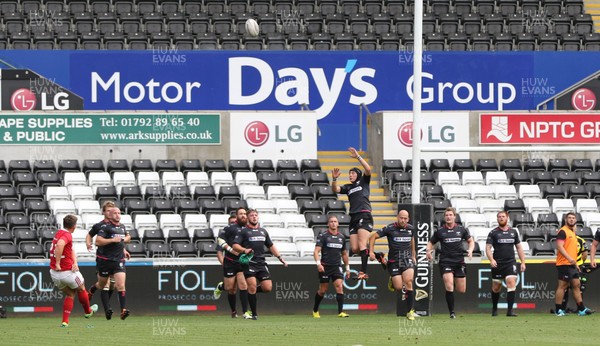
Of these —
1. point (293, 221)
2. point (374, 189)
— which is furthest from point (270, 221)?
point (374, 189)

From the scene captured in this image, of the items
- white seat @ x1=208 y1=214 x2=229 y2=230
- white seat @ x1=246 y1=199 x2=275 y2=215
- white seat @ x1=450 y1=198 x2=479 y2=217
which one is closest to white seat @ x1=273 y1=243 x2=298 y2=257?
white seat @ x1=208 y1=214 x2=229 y2=230

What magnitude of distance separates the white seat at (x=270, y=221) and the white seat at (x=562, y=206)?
6394 millimetres

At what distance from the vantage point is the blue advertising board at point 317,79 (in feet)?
118

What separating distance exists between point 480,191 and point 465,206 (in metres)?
0.82

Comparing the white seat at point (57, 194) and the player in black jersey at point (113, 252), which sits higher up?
the white seat at point (57, 194)

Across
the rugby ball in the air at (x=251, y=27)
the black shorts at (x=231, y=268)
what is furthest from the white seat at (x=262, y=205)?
the black shorts at (x=231, y=268)

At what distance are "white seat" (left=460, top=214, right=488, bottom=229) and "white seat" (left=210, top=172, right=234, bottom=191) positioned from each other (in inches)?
206

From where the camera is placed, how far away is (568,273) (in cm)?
2578

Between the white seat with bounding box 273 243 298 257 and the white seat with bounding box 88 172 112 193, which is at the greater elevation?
the white seat with bounding box 88 172 112 193

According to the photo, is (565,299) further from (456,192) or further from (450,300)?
(456,192)

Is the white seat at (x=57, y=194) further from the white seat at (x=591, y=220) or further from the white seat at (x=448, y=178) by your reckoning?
the white seat at (x=591, y=220)

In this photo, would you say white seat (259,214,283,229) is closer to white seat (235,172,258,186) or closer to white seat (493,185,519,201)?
white seat (235,172,258,186)

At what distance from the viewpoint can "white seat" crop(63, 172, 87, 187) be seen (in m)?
32.2

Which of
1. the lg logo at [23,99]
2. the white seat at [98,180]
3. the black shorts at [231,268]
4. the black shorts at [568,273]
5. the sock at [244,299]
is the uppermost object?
the lg logo at [23,99]
